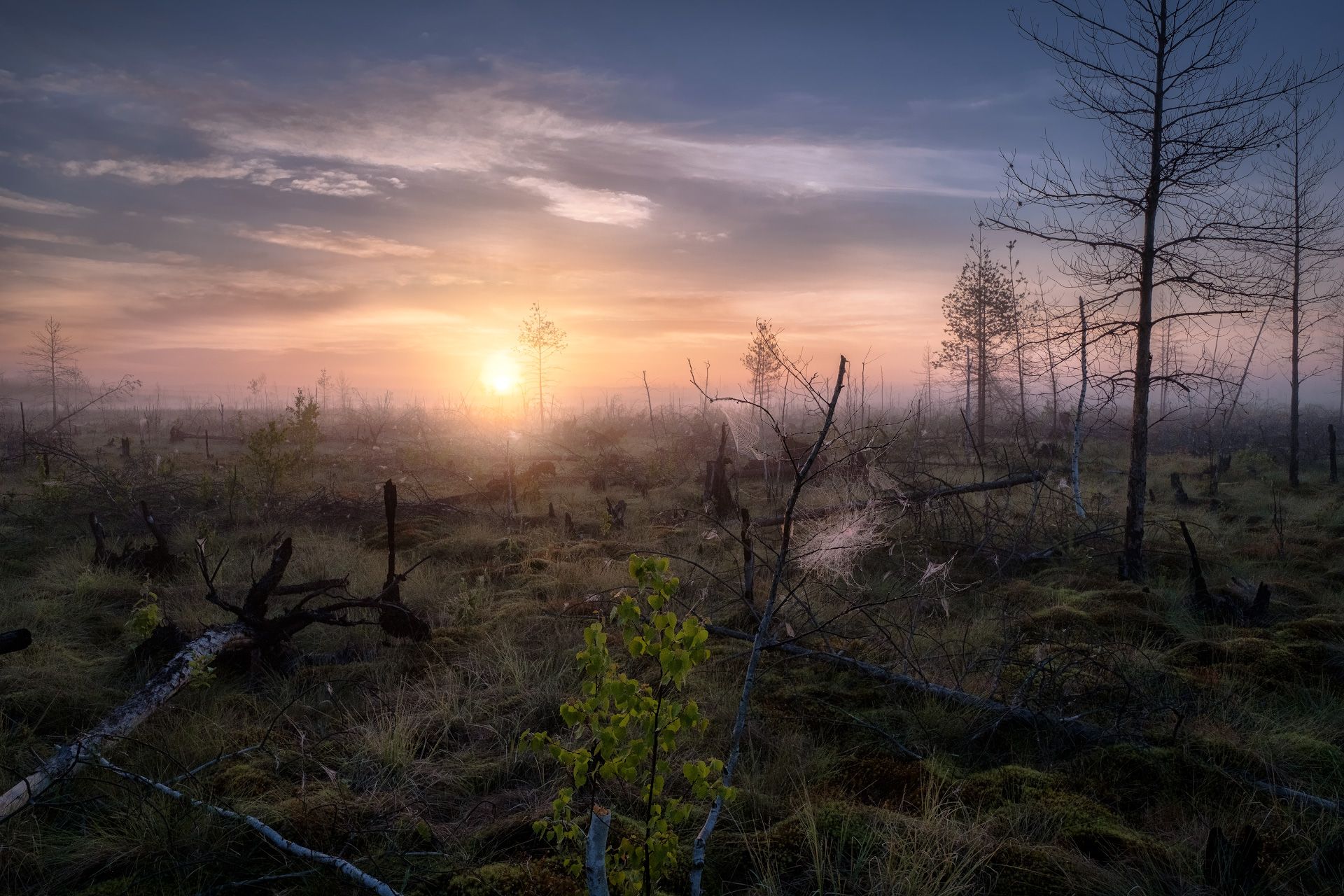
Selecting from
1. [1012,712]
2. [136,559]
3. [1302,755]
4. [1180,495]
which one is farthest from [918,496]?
[136,559]

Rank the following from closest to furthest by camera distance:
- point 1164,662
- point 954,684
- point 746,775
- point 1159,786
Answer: point 1159,786, point 746,775, point 954,684, point 1164,662

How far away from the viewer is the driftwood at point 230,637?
3.07 meters

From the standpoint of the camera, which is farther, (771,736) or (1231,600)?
(1231,600)

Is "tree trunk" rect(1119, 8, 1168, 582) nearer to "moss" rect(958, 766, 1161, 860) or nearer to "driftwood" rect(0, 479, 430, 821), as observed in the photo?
"moss" rect(958, 766, 1161, 860)

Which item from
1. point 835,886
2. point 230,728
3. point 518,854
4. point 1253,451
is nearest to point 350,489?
point 230,728

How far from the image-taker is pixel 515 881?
2.62 meters

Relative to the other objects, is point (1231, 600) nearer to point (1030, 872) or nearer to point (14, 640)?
point (1030, 872)

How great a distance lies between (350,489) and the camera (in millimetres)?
13797

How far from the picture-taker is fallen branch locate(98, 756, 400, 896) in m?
2.30

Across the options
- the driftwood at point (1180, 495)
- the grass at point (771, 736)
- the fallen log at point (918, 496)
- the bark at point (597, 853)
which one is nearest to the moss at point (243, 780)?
the grass at point (771, 736)

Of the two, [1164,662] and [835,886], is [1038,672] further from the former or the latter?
[835,886]

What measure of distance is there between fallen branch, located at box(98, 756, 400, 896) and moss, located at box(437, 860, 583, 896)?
0.23m

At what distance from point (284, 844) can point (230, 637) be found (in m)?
2.56

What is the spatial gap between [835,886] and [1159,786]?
6.09 feet
